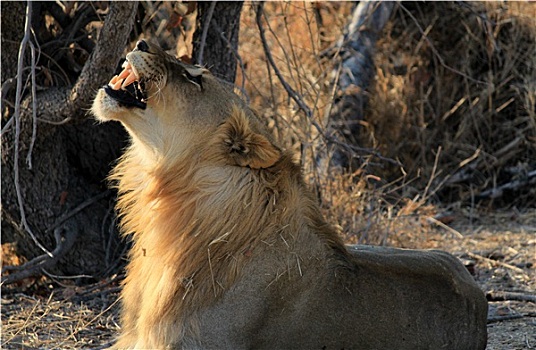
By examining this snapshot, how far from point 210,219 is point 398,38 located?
5031mm

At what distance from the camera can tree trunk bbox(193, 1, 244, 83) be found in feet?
16.5

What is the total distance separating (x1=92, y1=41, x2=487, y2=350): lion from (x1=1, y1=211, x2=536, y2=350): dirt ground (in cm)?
72

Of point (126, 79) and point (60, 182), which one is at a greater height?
point (126, 79)

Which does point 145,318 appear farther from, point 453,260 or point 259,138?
point 453,260

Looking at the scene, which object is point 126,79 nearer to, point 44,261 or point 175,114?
point 175,114

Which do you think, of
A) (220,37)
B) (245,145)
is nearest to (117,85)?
(245,145)

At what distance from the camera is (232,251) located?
10.9 feet

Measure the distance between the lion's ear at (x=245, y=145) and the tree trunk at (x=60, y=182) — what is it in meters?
1.40

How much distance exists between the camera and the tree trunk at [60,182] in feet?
15.6

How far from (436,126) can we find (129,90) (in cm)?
452

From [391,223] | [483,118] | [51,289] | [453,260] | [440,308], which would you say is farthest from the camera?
[483,118]

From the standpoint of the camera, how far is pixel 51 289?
4.98 meters

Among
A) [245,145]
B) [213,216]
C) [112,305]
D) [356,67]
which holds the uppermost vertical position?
[245,145]

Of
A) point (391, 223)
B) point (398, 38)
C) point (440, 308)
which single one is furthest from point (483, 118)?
point (440, 308)
